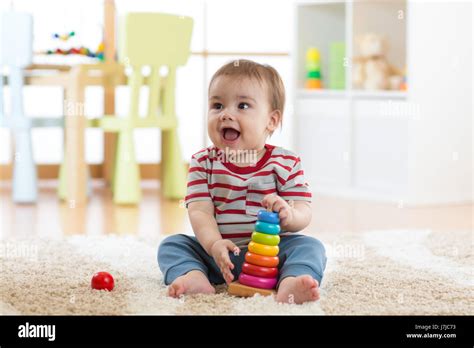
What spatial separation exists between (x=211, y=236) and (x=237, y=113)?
224mm

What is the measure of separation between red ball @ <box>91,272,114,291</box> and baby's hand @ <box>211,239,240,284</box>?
0.19 m

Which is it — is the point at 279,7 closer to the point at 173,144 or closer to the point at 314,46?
the point at 314,46

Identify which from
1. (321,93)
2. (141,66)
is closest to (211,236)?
(141,66)

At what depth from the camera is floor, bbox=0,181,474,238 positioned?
8.29 ft

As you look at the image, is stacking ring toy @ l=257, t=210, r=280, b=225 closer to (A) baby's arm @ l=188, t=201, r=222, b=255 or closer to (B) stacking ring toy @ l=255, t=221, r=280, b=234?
(B) stacking ring toy @ l=255, t=221, r=280, b=234

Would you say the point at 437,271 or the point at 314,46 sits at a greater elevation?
the point at 314,46

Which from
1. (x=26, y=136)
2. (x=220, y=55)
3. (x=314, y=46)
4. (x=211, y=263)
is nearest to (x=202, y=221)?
(x=211, y=263)

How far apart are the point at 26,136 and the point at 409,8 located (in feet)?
4.60

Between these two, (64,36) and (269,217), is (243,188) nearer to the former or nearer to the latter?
(269,217)

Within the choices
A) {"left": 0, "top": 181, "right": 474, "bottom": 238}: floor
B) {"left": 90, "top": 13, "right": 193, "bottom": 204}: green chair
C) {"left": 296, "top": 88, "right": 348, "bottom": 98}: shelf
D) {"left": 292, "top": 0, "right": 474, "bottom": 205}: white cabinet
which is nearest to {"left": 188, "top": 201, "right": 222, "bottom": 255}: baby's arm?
{"left": 0, "top": 181, "right": 474, "bottom": 238}: floor

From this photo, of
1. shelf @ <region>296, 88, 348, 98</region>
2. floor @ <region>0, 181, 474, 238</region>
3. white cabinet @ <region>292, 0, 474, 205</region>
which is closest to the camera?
floor @ <region>0, 181, 474, 238</region>

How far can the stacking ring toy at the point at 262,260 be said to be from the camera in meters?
1.51

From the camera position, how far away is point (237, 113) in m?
1.60
